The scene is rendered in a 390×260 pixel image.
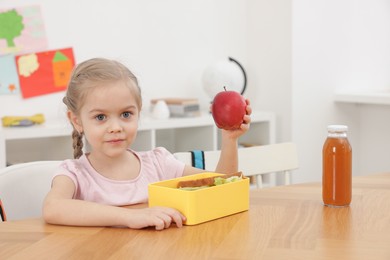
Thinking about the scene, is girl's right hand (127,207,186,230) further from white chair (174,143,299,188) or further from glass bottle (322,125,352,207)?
white chair (174,143,299,188)

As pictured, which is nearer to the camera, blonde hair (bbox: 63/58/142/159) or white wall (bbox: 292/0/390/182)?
blonde hair (bbox: 63/58/142/159)

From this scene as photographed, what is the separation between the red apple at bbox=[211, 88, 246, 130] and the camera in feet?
4.47

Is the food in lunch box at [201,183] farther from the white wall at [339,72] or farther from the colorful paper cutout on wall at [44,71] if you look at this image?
the white wall at [339,72]

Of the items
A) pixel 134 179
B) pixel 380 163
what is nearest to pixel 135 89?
pixel 134 179

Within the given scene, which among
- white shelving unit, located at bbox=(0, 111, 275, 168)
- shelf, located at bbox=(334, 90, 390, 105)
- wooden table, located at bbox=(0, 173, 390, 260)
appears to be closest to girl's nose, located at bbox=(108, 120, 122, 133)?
wooden table, located at bbox=(0, 173, 390, 260)

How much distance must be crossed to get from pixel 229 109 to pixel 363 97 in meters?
2.28

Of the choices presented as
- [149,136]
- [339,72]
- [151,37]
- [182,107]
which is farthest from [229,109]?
[339,72]

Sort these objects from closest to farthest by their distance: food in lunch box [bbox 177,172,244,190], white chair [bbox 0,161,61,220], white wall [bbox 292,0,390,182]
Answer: food in lunch box [bbox 177,172,244,190] → white chair [bbox 0,161,61,220] → white wall [bbox 292,0,390,182]

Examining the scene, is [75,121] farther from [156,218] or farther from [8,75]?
[8,75]

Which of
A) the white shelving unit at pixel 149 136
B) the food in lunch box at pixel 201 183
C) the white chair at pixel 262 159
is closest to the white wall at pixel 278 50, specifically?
the white shelving unit at pixel 149 136

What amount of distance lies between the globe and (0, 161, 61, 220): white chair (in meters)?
1.84

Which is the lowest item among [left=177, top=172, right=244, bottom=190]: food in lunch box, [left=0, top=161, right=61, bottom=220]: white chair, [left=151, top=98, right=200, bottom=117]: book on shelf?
[left=151, top=98, right=200, bottom=117]: book on shelf

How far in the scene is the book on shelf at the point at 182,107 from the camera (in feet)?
10.5

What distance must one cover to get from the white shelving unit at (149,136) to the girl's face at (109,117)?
1292mm
